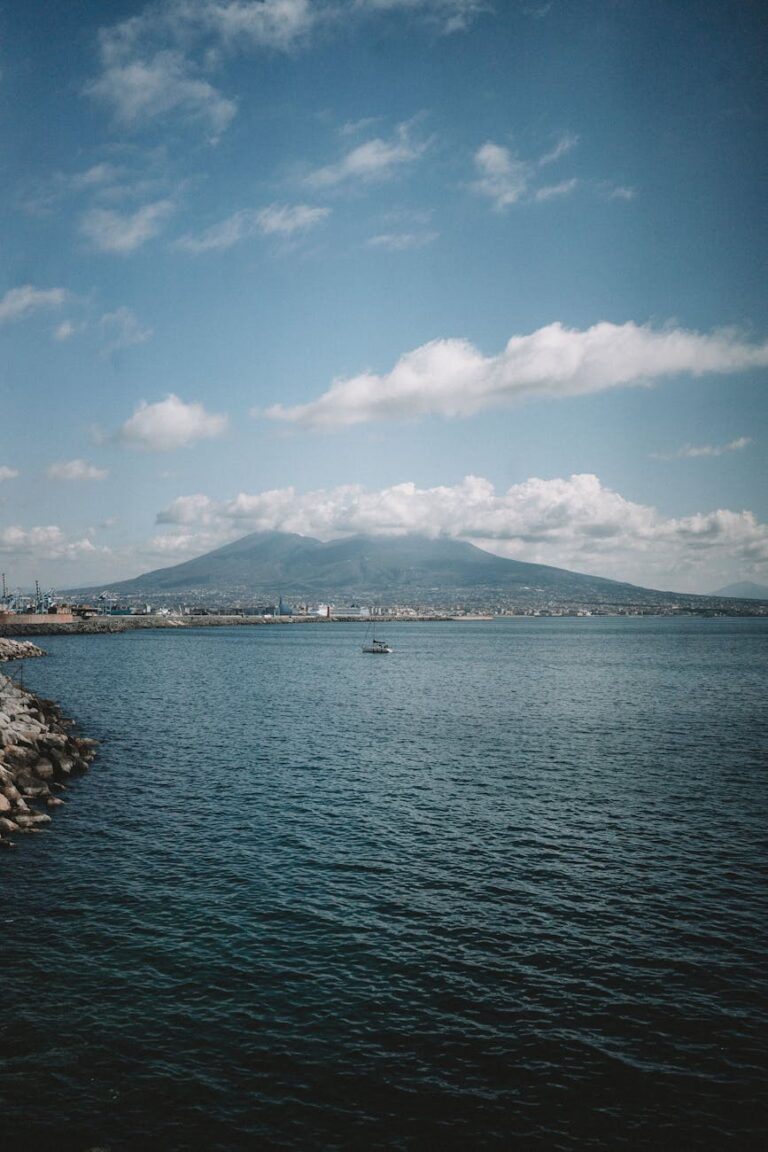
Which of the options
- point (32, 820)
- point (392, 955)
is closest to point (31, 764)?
point (32, 820)

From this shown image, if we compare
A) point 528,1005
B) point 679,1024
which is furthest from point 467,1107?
point 679,1024

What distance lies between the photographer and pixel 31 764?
36281 millimetres

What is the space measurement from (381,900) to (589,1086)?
9316mm

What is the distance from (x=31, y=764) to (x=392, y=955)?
2558 centimetres

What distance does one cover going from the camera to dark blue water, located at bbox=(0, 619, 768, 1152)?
42.7 ft

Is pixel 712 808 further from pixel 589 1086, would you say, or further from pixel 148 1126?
pixel 148 1126

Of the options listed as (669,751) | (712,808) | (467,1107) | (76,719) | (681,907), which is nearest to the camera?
(467,1107)

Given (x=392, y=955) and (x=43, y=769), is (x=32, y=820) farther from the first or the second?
(x=392, y=955)

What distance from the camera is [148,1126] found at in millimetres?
12523

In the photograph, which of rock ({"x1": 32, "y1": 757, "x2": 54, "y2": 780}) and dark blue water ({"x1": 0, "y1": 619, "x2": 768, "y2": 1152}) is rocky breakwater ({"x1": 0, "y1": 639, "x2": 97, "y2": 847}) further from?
dark blue water ({"x1": 0, "y1": 619, "x2": 768, "y2": 1152})

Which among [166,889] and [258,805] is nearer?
[166,889]

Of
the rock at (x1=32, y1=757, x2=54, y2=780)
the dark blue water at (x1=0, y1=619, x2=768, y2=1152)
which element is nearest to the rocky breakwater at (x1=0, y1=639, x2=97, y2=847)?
the rock at (x1=32, y1=757, x2=54, y2=780)

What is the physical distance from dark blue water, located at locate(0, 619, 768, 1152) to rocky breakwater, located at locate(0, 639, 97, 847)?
1.34 m

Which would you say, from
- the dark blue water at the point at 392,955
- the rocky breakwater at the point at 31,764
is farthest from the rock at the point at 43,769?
the dark blue water at the point at 392,955
